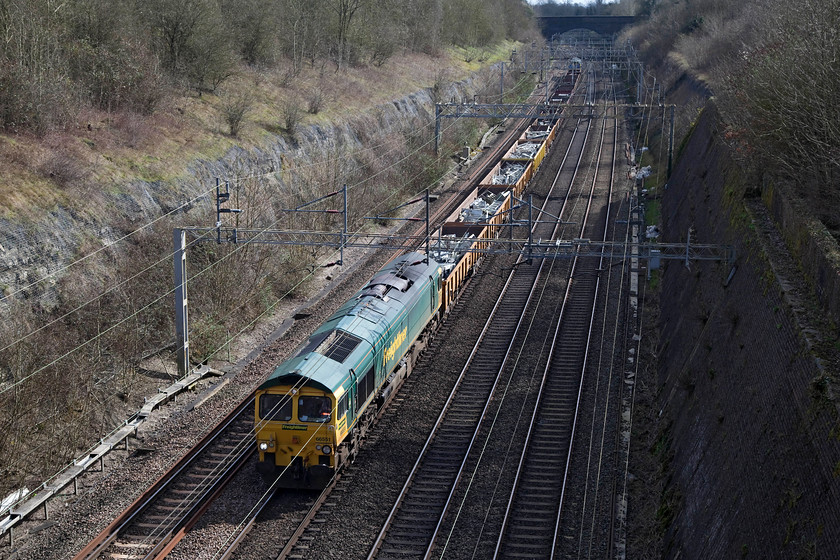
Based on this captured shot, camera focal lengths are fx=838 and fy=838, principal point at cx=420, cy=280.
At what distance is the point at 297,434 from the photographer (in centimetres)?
1605

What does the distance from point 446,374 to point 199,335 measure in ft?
23.0

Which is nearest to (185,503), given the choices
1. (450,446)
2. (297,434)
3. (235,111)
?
(297,434)

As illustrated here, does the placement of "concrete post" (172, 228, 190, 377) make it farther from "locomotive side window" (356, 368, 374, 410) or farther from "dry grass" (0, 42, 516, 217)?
"locomotive side window" (356, 368, 374, 410)

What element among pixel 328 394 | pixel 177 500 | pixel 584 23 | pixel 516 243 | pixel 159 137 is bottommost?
pixel 177 500

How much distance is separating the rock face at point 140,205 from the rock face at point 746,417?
50.4 feet

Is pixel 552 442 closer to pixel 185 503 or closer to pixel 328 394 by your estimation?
pixel 328 394

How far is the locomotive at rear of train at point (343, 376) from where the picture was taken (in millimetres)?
15953

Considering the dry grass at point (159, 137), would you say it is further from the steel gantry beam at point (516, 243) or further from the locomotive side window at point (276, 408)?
the locomotive side window at point (276, 408)

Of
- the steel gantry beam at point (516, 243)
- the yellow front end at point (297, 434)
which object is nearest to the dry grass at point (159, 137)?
the steel gantry beam at point (516, 243)

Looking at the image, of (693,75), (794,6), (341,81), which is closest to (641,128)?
(693,75)

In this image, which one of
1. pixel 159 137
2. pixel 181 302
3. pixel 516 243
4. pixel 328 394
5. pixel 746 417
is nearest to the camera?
pixel 746 417

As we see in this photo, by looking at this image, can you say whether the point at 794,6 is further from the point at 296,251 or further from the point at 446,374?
the point at 296,251

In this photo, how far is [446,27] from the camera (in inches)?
3162

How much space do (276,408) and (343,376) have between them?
4.63 feet
